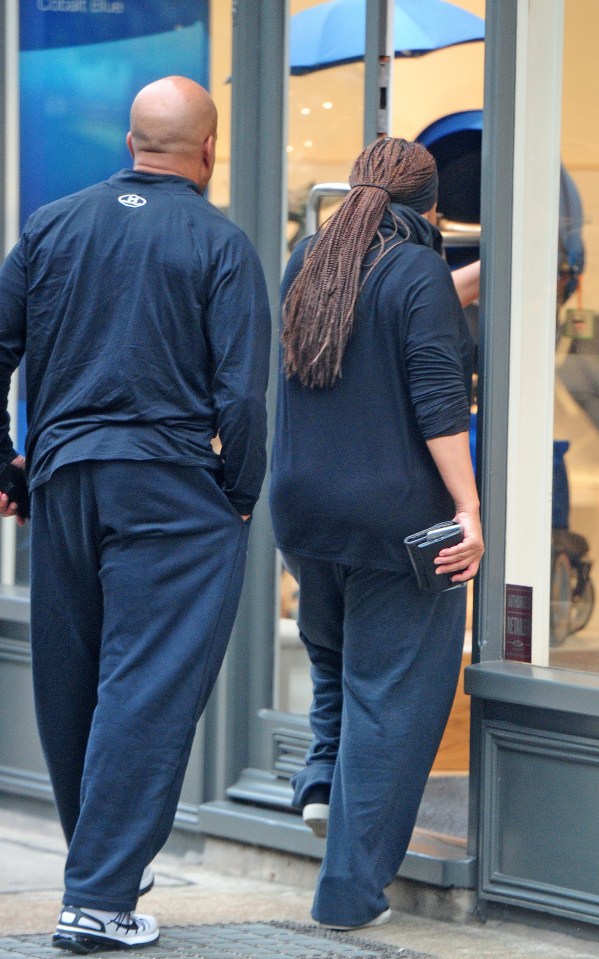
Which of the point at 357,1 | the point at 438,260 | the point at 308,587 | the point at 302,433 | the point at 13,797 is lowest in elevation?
the point at 13,797

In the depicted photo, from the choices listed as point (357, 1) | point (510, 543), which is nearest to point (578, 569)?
point (510, 543)

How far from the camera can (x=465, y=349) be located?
389cm

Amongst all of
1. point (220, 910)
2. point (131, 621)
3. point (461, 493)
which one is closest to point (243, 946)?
point (220, 910)

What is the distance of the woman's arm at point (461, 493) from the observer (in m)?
3.72

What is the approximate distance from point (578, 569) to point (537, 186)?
3.37 ft

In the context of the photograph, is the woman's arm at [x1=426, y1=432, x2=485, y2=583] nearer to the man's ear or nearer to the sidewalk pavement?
the man's ear

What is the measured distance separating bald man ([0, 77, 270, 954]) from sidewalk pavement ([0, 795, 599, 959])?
1.32 feet

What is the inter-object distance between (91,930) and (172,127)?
1.81 meters

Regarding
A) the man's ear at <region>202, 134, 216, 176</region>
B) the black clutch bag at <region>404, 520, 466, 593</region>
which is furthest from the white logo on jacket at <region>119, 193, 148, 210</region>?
the black clutch bag at <region>404, 520, 466, 593</region>

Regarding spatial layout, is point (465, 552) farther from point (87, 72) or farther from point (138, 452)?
point (87, 72)

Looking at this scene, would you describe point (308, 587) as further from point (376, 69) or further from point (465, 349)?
point (376, 69)

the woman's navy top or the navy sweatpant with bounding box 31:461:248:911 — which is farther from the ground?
the woman's navy top

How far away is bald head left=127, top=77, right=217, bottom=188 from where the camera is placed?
3654mm

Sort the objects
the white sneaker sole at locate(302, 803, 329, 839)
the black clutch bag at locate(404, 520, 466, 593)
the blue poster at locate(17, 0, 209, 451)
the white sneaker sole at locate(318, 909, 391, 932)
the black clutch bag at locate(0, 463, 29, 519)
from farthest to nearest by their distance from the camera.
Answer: the blue poster at locate(17, 0, 209, 451)
the white sneaker sole at locate(302, 803, 329, 839)
the white sneaker sole at locate(318, 909, 391, 932)
the black clutch bag at locate(0, 463, 29, 519)
the black clutch bag at locate(404, 520, 466, 593)
